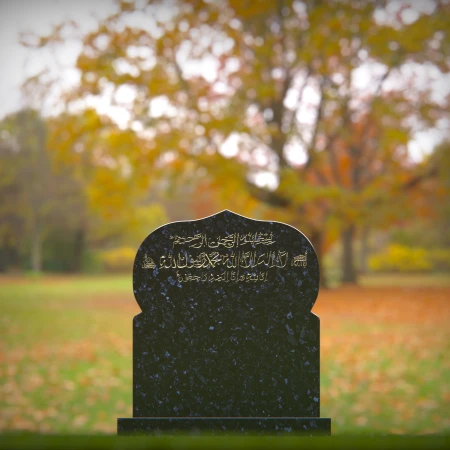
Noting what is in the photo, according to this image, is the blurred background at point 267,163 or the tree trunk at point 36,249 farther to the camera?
the tree trunk at point 36,249

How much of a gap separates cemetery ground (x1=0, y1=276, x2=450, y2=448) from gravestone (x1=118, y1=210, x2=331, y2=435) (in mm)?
1644

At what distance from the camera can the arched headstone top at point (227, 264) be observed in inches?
161

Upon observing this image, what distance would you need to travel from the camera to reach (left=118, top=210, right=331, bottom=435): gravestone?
4035mm

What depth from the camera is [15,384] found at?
330 inches

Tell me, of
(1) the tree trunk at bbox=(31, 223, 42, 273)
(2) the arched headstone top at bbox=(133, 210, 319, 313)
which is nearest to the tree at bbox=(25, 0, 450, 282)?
(2) the arched headstone top at bbox=(133, 210, 319, 313)

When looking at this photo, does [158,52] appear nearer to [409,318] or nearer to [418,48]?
[418,48]

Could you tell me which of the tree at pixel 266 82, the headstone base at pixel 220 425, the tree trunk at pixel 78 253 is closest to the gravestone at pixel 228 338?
the headstone base at pixel 220 425

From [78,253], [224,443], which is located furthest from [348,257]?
[224,443]

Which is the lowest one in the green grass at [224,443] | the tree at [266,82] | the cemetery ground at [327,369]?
the cemetery ground at [327,369]

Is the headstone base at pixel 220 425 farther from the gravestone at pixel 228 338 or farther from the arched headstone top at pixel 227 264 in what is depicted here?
the arched headstone top at pixel 227 264

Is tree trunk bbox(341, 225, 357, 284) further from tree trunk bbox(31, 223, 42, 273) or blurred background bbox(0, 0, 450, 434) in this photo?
tree trunk bbox(31, 223, 42, 273)

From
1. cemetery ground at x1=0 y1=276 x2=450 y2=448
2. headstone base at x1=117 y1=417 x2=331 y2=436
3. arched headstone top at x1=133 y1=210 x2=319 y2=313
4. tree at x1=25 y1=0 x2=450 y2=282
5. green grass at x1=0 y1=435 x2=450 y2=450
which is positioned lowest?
cemetery ground at x1=0 y1=276 x2=450 y2=448

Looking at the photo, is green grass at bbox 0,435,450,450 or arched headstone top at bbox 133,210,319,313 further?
arched headstone top at bbox 133,210,319,313

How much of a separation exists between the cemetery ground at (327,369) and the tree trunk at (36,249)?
18.0 meters
